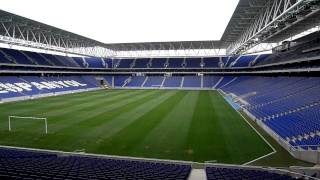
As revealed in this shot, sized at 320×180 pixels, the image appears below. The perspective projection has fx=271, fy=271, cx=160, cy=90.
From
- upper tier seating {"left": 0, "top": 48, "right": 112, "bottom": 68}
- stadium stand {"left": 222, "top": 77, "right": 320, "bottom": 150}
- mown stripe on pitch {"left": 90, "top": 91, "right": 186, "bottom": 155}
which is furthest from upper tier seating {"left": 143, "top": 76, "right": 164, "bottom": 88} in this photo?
mown stripe on pitch {"left": 90, "top": 91, "right": 186, "bottom": 155}

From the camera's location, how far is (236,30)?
1567 inches

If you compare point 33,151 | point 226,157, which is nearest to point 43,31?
point 33,151

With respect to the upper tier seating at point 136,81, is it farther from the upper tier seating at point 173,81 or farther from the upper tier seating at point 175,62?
the upper tier seating at point 175,62

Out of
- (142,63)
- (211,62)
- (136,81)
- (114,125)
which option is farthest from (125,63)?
(114,125)

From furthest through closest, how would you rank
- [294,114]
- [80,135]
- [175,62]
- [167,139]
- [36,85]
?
[175,62] → [36,85] → [294,114] → [80,135] → [167,139]

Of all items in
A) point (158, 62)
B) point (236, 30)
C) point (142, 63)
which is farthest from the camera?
point (142, 63)

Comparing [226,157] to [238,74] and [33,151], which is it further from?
[238,74]

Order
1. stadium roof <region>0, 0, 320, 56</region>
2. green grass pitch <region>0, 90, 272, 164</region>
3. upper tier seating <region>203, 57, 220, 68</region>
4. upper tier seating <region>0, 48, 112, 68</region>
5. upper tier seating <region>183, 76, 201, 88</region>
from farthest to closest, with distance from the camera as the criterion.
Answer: upper tier seating <region>203, 57, 220, 68</region> < upper tier seating <region>183, 76, 201, 88</region> < upper tier seating <region>0, 48, 112, 68</region> < stadium roof <region>0, 0, 320, 56</region> < green grass pitch <region>0, 90, 272, 164</region>

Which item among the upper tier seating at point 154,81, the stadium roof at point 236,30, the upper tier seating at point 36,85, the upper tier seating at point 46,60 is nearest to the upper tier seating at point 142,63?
the stadium roof at point 236,30

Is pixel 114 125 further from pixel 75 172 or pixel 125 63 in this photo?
pixel 125 63

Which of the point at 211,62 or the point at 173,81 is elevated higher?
the point at 211,62

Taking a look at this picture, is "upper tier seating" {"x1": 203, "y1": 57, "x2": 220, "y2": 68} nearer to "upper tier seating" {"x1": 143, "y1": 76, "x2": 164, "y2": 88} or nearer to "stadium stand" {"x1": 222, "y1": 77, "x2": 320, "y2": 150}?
"upper tier seating" {"x1": 143, "y1": 76, "x2": 164, "y2": 88}

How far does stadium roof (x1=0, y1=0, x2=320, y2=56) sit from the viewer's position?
22062 millimetres

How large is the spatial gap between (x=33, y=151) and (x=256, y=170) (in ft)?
37.0
